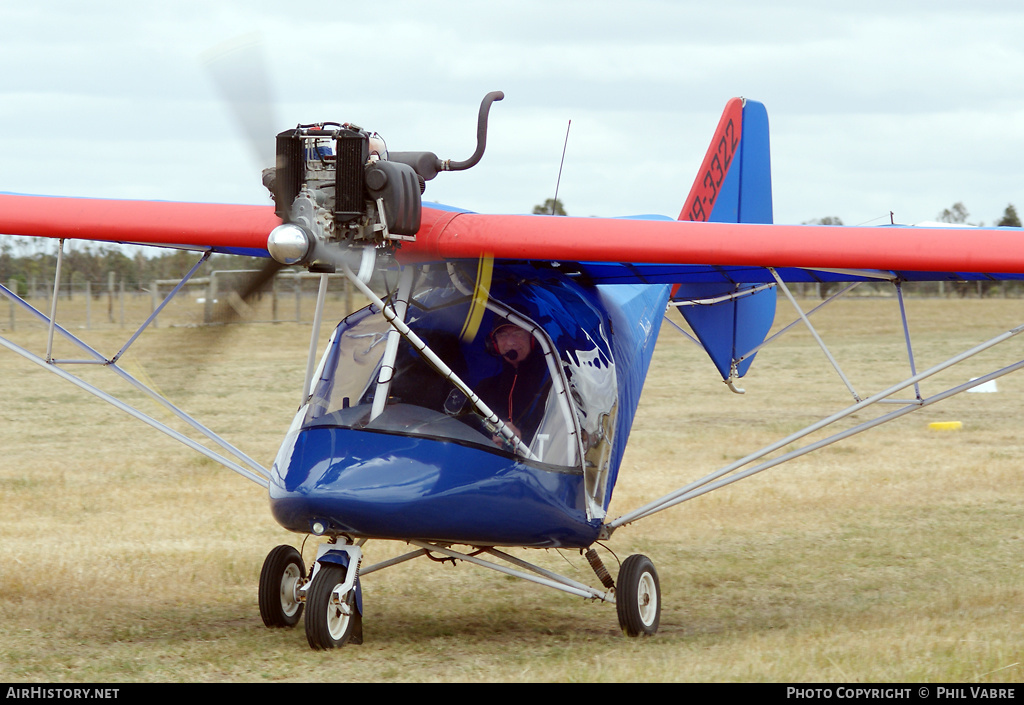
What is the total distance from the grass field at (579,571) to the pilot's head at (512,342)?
1598 millimetres

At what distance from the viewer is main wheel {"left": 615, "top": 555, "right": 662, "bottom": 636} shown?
24.7 feet

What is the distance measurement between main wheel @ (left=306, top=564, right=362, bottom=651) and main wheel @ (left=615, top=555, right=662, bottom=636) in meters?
1.73

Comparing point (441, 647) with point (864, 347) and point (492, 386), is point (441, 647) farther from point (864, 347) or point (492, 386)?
point (864, 347)

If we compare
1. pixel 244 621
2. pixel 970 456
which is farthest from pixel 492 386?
pixel 970 456

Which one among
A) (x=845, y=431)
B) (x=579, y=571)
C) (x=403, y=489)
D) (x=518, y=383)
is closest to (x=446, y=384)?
(x=518, y=383)

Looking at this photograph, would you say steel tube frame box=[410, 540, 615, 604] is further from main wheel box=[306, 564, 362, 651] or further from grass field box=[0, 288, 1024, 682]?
main wheel box=[306, 564, 362, 651]

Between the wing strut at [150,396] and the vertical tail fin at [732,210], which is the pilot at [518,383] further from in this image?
the vertical tail fin at [732,210]

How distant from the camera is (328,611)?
22.2 ft

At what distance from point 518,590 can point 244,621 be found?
89.4 inches

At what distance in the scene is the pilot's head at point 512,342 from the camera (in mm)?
7359

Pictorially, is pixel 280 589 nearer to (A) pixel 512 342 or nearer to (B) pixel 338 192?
(A) pixel 512 342

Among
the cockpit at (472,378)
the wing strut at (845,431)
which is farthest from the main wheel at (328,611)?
the wing strut at (845,431)

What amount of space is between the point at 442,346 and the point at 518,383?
0.52m

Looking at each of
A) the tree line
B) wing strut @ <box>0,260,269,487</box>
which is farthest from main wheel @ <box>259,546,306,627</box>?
the tree line
